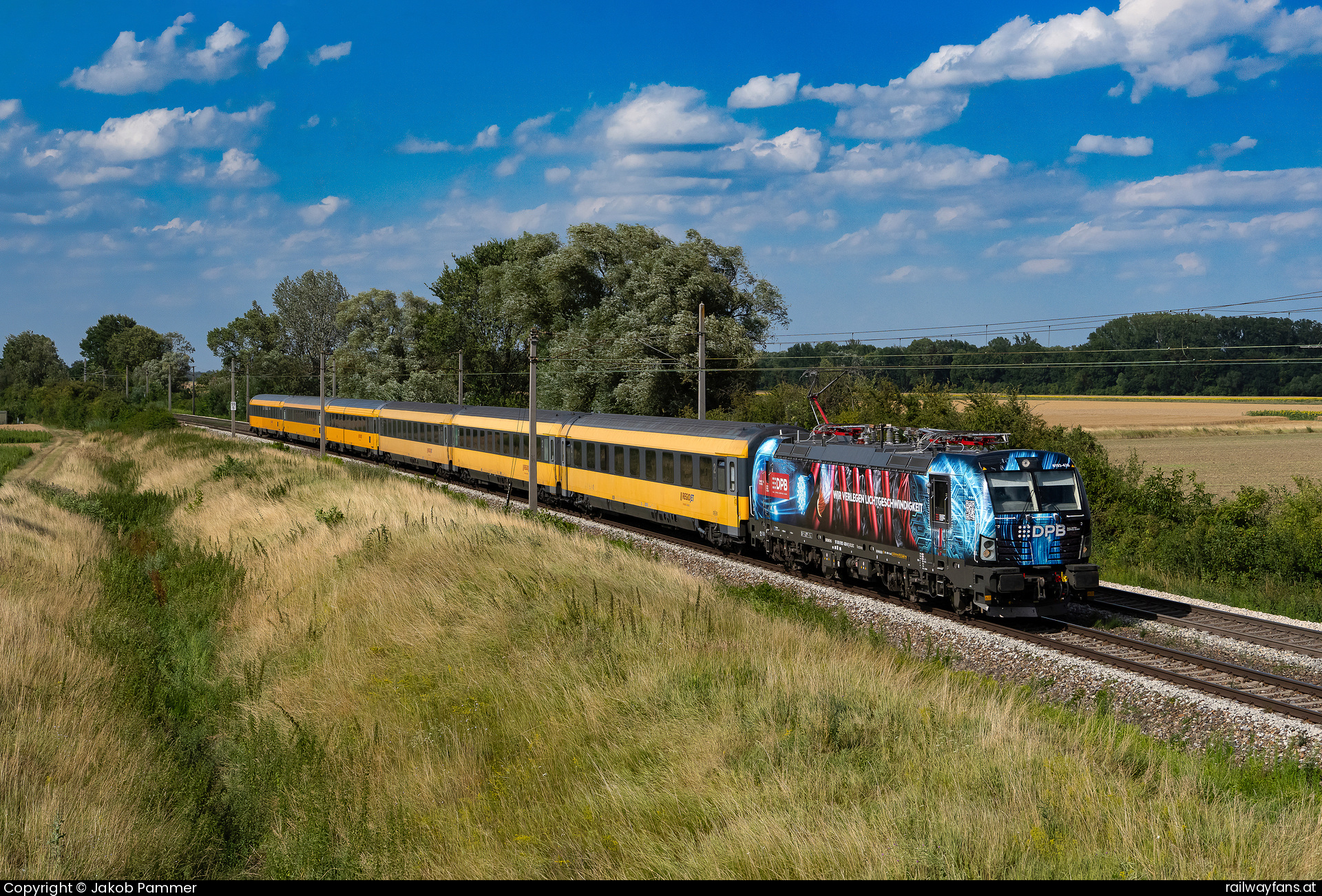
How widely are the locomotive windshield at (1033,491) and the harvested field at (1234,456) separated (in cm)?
2183

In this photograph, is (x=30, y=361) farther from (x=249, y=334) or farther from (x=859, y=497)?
(x=859, y=497)

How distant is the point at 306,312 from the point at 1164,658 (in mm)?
126952

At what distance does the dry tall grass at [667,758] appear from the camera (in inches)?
229

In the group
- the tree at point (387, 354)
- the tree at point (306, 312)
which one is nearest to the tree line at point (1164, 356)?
the tree at point (387, 354)

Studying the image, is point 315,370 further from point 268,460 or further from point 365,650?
point 365,650

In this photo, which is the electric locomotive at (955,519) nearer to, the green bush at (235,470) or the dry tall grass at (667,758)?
the dry tall grass at (667,758)

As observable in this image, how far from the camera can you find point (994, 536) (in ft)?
48.2

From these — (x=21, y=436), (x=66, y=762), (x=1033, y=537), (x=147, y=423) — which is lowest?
(x=66, y=762)

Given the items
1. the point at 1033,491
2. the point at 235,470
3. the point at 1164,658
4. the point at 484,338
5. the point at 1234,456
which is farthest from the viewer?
the point at 484,338

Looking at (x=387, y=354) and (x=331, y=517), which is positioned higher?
(x=387, y=354)

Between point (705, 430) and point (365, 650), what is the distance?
12257 millimetres

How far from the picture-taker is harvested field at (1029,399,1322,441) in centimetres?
5912

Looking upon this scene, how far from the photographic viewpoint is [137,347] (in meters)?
143

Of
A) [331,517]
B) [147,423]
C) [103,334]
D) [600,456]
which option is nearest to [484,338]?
[147,423]
